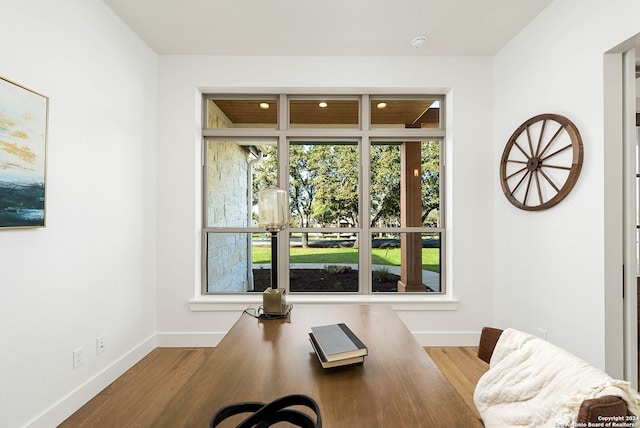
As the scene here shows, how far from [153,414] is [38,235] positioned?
126 centimetres

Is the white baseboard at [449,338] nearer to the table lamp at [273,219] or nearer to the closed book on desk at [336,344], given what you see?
the table lamp at [273,219]

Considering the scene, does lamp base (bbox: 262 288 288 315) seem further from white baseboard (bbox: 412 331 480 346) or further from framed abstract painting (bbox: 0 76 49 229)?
white baseboard (bbox: 412 331 480 346)

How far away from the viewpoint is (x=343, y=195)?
3322 millimetres

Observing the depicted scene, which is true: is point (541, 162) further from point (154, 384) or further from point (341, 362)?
point (154, 384)

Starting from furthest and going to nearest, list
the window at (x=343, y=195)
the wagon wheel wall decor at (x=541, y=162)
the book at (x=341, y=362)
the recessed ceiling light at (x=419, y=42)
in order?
the window at (x=343, y=195), the recessed ceiling light at (x=419, y=42), the wagon wheel wall decor at (x=541, y=162), the book at (x=341, y=362)

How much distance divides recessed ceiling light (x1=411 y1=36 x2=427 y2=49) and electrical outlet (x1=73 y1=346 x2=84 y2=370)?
340 cm

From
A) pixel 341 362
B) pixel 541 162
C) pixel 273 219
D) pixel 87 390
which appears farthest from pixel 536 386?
pixel 87 390

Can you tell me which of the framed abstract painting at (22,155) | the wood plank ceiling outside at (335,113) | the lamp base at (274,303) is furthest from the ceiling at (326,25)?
the lamp base at (274,303)

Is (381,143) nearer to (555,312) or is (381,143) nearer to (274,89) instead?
(274,89)

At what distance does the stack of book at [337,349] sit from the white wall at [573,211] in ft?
5.76

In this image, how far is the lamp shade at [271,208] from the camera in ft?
5.82

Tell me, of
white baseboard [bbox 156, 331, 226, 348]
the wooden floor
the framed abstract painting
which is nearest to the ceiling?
the framed abstract painting

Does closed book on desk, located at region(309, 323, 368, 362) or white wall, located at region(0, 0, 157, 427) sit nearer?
closed book on desk, located at region(309, 323, 368, 362)

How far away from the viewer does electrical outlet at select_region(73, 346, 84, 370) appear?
6.72 feet
